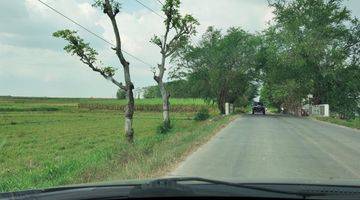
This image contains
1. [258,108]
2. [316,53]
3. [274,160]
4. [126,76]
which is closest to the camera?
[274,160]

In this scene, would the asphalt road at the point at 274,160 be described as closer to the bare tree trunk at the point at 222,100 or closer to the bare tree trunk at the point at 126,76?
the bare tree trunk at the point at 126,76

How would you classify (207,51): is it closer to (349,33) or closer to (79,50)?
(349,33)

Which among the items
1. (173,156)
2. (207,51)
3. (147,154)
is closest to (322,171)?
(173,156)

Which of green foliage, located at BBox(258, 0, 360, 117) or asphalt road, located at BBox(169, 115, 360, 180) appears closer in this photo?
asphalt road, located at BBox(169, 115, 360, 180)

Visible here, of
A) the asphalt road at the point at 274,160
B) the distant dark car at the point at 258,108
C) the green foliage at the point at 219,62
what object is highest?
the green foliage at the point at 219,62

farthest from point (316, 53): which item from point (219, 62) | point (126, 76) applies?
point (126, 76)

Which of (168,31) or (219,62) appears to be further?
(219,62)

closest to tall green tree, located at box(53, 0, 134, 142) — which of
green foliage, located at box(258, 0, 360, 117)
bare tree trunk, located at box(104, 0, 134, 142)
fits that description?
bare tree trunk, located at box(104, 0, 134, 142)

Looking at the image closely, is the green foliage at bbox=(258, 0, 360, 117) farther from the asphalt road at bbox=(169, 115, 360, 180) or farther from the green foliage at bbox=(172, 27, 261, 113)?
the asphalt road at bbox=(169, 115, 360, 180)

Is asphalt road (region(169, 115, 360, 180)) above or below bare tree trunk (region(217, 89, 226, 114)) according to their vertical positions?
below

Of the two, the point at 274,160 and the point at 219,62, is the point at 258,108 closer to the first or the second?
the point at 219,62

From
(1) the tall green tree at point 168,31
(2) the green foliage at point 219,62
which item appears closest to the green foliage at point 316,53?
(2) the green foliage at point 219,62

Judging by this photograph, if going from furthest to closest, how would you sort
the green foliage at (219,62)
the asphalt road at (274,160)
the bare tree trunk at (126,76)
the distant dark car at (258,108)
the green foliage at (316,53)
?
the distant dark car at (258,108) → the green foliage at (219,62) → the green foliage at (316,53) → the bare tree trunk at (126,76) → the asphalt road at (274,160)

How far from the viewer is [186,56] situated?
222 feet
